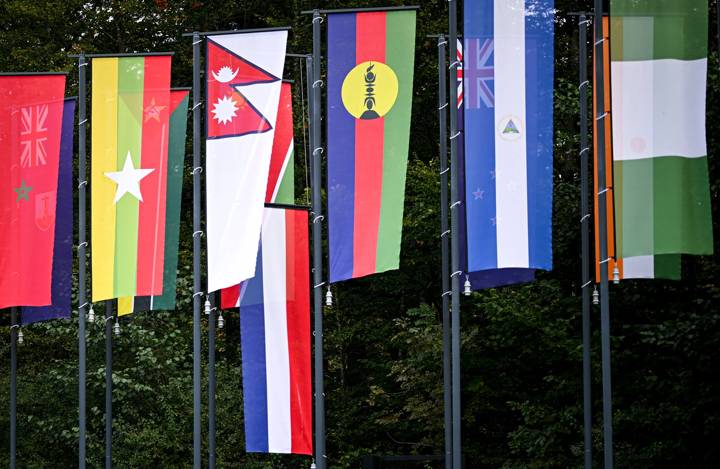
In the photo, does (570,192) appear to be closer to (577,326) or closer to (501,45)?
(577,326)

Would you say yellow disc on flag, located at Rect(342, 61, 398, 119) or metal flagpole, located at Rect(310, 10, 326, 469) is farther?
metal flagpole, located at Rect(310, 10, 326, 469)

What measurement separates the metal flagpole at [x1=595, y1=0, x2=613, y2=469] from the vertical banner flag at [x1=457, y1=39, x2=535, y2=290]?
1048 millimetres

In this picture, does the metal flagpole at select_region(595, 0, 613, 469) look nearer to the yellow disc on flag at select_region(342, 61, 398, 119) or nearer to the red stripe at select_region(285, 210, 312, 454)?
the yellow disc on flag at select_region(342, 61, 398, 119)

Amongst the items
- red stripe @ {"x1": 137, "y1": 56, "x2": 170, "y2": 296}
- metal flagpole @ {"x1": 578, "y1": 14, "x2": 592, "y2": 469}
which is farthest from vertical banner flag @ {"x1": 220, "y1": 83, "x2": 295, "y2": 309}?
metal flagpole @ {"x1": 578, "y1": 14, "x2": 592, "y2": 469}

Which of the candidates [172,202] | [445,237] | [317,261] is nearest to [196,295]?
[172,202]

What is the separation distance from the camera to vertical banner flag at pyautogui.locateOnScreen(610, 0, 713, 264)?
1656 centimetres

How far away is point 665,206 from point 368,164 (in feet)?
12.5

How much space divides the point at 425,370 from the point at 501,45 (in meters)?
11.0

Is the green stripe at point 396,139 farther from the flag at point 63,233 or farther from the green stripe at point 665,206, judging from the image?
the flag at point 63,233

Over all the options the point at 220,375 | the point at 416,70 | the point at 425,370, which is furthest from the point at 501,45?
the point at 416,70

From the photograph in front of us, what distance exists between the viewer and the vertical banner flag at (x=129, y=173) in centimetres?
1892

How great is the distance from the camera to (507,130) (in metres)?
17.1

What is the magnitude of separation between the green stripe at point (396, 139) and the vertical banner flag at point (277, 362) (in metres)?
1.84

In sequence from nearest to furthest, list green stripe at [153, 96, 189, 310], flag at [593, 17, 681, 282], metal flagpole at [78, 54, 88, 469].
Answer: flag at [593, 17, 681, 282] < green stripe at [153, 96, 189, 310] < metal flagpole at [78, 54, 88, 469]
